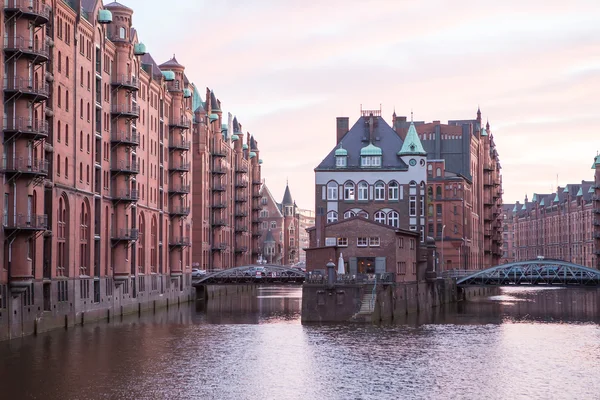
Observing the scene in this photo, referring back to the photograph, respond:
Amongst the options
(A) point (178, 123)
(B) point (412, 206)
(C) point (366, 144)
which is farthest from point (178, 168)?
(B) point (412, 206)

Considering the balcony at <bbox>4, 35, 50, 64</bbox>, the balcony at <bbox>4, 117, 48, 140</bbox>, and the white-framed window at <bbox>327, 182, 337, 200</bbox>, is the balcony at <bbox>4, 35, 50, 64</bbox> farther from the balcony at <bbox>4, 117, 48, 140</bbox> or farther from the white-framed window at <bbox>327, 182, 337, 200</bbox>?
the white-framed window at <bbox>327, 182, 337, 200</bbox>

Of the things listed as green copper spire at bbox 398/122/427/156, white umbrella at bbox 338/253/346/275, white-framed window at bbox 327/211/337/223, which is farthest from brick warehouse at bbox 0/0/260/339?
green copper spire at bbox 398/122/427/156

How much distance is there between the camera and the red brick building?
5664 inches

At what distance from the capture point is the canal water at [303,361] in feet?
150

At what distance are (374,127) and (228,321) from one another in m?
40.9

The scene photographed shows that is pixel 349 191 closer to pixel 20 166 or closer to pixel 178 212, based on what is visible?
pixel 178 212

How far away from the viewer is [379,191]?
11675cm

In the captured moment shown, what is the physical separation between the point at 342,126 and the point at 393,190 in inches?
640

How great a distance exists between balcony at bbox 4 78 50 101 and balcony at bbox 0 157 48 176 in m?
3.99

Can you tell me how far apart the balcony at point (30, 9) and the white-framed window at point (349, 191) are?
188 feet

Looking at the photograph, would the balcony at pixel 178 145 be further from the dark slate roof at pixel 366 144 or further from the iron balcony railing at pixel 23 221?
the iron balcony railing at pixel 23 221

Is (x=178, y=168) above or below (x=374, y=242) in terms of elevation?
above

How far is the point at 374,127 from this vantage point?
4712 inches

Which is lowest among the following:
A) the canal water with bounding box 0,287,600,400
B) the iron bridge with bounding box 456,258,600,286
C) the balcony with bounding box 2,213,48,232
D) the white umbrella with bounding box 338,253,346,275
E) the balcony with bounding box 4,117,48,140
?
the canal water with bounding box 0,287,600,400
